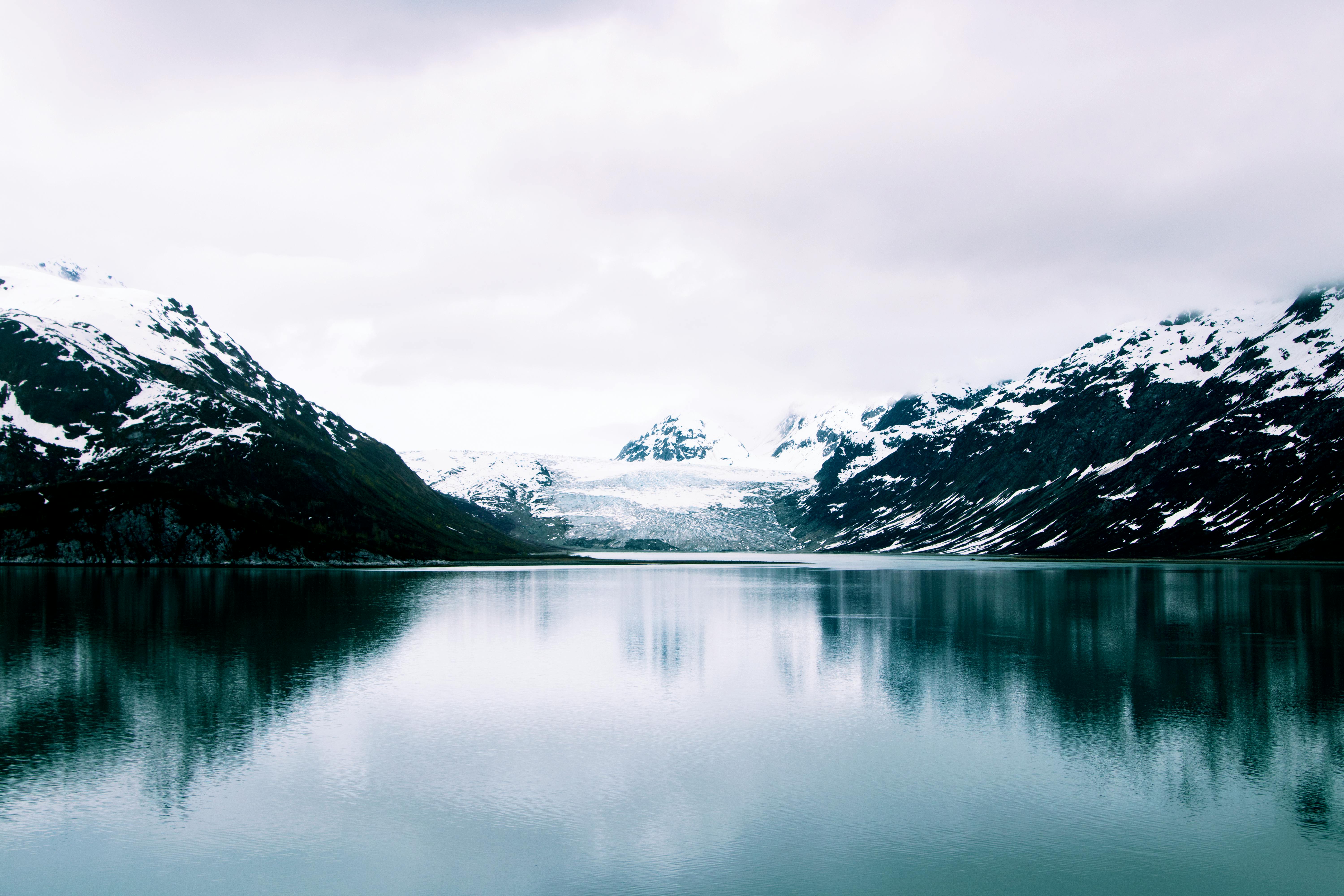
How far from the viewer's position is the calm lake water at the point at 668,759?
57.9 feet

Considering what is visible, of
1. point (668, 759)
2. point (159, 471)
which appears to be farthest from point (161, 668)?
point (159, 471)

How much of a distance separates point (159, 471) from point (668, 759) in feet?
488

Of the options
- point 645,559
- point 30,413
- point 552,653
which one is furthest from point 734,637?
point 30,413

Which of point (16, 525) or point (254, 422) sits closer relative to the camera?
point (16, 525)

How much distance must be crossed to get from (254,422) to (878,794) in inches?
6787

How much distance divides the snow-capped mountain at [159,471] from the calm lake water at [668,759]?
80.9m

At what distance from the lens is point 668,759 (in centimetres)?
2536

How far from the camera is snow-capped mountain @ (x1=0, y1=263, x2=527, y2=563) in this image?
127438 millimetres

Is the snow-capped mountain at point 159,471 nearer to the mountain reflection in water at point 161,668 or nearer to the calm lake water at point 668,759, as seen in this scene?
the mountain reflection in water at point 161,668

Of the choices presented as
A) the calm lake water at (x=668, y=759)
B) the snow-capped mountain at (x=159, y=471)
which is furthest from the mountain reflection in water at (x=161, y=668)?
the snow-capped mountain at (x=159, y=471)

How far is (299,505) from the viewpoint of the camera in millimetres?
152000

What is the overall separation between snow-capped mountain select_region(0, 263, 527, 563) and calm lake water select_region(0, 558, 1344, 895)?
3183 inches

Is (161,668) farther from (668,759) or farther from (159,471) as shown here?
(159,471)

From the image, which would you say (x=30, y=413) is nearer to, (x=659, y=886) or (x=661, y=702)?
(x=661, y=702)
